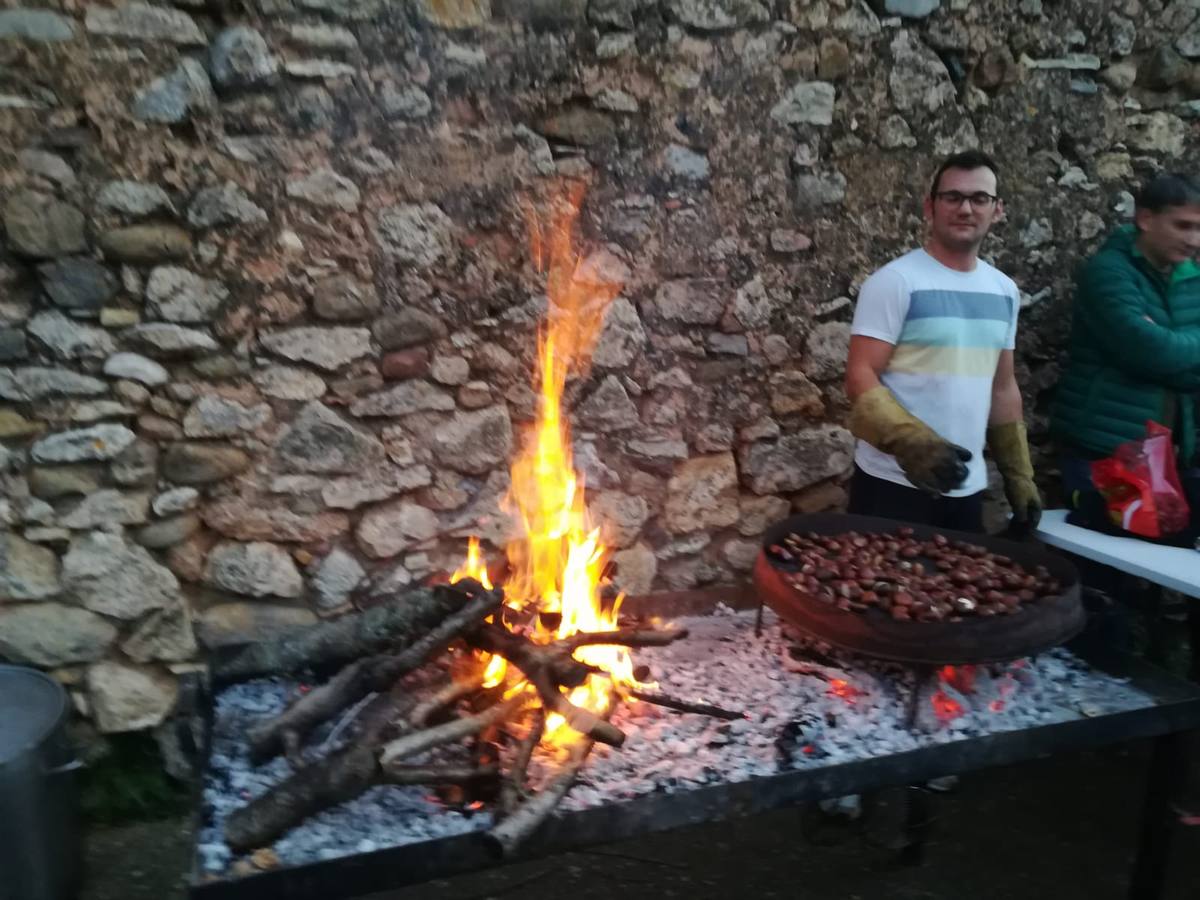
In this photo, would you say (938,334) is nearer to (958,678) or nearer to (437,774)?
(958,678)

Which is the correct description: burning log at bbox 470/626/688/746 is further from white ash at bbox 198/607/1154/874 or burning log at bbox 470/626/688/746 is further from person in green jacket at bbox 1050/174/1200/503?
person in green jacket at bbox 1050/174/1200/503

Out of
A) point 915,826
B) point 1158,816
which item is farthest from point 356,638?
point 1158,816

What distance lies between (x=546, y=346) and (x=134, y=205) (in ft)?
4.38

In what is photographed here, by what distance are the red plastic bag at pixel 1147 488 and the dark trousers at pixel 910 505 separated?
0.49m

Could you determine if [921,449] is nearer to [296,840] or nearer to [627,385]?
[627,385]

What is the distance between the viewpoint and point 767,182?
3471 mm

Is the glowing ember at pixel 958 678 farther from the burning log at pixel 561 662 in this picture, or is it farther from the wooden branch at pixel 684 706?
the burning log at pixel 561 662

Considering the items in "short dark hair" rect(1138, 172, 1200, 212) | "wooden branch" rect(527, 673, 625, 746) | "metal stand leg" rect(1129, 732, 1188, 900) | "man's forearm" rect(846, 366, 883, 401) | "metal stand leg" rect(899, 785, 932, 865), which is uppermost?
"short dark hair" rect(1138, 172, 1200, 212)

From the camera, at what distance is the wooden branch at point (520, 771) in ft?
6.70

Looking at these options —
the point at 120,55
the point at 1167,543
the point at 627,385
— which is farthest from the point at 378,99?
the point at 1167,543

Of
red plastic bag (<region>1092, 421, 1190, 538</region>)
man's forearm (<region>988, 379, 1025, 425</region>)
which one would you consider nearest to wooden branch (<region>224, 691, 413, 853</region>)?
man's forearm (<region>988, 379, 1025, 425</region>)

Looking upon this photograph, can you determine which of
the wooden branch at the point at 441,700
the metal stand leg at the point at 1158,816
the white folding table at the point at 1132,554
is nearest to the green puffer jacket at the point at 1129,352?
the white folding table at the point at 1132,554

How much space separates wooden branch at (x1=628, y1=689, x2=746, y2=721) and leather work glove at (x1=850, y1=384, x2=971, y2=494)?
0.84 metres

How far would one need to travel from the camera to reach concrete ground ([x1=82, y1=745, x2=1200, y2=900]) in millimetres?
2977
